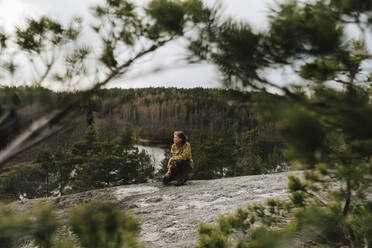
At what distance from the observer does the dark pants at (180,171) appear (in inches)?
256

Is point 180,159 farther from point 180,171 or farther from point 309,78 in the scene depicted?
point 309,78

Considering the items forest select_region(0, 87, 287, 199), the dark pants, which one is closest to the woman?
the dark pants

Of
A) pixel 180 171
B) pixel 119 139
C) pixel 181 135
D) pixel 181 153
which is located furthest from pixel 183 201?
pixel 119 139

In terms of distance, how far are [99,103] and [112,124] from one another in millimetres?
166

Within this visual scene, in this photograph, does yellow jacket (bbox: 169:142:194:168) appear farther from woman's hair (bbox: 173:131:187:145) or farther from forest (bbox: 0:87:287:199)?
forest (bbox: 0:87:287:199)

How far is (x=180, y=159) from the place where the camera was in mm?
6477

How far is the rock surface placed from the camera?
4.25 m

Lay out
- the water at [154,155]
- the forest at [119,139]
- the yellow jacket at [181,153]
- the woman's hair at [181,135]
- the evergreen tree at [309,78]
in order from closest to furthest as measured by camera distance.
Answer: the evergreen tree at [309,78], the forest at [119,139], the woman's hair at [181,135], the yellow jacket at [181,153], the water at [154,155]

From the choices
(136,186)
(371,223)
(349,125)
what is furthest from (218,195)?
(349,125)

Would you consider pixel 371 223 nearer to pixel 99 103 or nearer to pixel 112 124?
pixel 112 124

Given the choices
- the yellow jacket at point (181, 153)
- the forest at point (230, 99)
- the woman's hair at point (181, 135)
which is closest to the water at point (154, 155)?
the yellow jacket at point (181, 153)

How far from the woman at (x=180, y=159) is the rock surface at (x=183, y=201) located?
32cm

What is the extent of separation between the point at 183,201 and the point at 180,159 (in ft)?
4.02

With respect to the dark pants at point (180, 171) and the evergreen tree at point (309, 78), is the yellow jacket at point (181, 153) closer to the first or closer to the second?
the dark pants at point (180, 171)
